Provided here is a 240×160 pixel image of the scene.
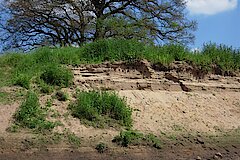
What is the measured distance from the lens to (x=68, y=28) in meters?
20.9

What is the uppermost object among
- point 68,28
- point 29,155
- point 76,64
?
point 68,28

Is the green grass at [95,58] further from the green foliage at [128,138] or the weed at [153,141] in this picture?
the weed at [153,141]

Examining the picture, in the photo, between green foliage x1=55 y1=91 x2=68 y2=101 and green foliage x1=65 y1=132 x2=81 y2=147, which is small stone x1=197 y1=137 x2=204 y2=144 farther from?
green foliage x1=55 y1=91 x2=68 y2=101

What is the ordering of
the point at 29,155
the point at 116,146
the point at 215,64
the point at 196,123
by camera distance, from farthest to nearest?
the point at 215,64, the point at 196,123, the point at 116,146, the point at 29,155

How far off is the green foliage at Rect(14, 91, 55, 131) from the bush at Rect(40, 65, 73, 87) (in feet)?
3.44

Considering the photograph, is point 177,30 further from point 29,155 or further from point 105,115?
point 29,155

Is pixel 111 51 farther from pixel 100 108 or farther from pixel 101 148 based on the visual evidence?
pixel 101 148

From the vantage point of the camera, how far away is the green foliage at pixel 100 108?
403 inches

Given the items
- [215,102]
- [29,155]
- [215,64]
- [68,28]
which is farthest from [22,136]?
[68,28]

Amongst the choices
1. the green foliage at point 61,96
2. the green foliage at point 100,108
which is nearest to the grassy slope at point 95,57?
the green foliage at point 61,96

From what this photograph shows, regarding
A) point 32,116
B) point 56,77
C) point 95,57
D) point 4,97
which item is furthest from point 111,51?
point 32,116

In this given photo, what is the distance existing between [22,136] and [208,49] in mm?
7025

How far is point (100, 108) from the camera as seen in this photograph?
10.4 m

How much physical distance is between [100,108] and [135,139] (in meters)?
1.23
